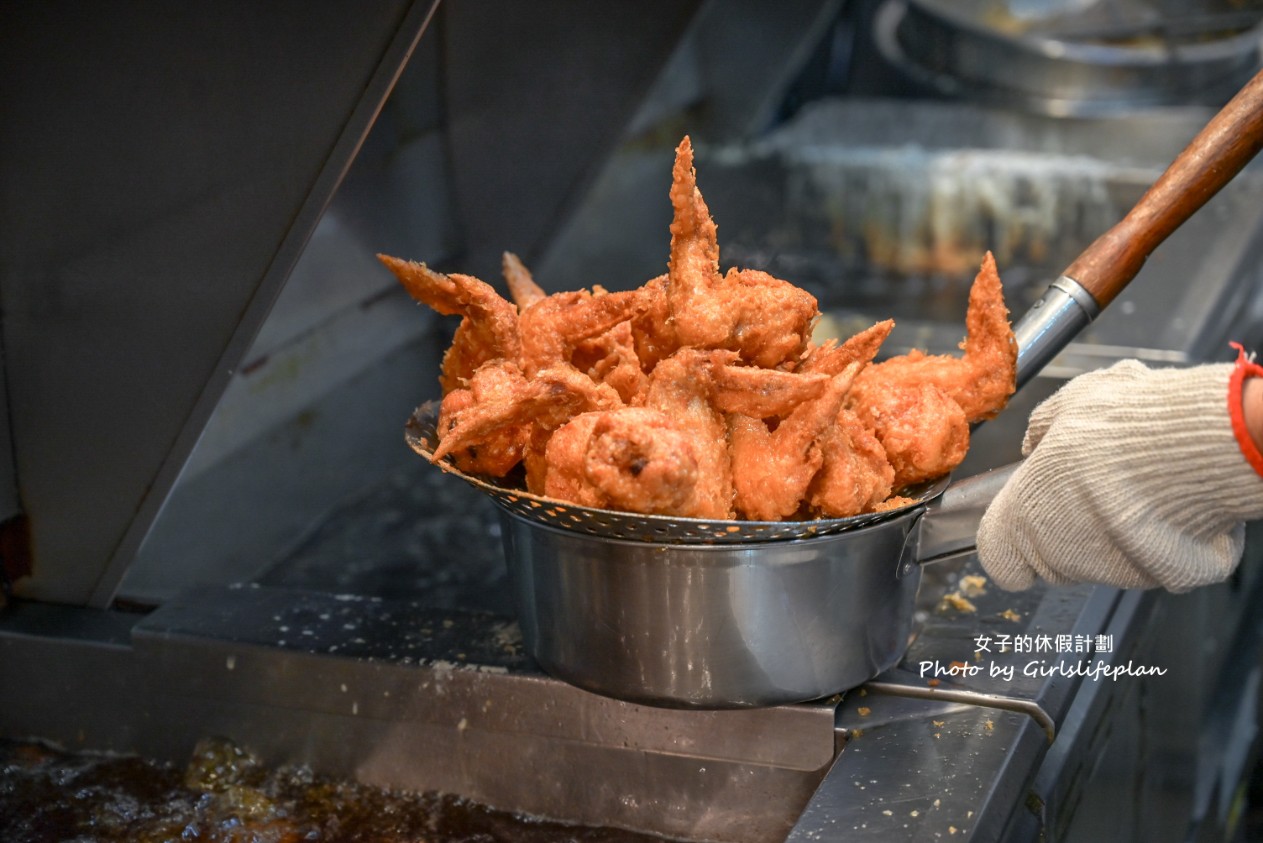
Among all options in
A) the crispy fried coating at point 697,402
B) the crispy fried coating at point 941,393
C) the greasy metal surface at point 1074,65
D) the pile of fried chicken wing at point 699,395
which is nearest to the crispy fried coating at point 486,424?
the pile of fried chicken wing at point 699,395

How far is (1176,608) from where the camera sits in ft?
6.63

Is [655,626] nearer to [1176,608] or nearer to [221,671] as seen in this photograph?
[221,671]

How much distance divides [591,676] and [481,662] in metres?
0.18

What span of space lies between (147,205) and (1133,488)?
1.09 m

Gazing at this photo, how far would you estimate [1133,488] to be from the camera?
1.17 meters

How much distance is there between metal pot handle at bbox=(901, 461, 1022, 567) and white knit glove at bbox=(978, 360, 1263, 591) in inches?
1.5

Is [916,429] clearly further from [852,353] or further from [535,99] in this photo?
[535,99]

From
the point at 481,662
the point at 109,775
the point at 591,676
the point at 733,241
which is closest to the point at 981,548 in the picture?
the point at 591,676

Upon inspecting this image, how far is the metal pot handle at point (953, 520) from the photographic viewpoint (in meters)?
1.33

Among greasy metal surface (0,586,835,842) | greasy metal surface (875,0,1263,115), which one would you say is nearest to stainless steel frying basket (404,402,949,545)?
greasy metal surface (0,586,835,842)

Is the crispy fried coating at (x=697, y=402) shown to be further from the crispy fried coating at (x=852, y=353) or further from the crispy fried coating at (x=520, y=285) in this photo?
the crispy fried coating at (x=520, y=285)

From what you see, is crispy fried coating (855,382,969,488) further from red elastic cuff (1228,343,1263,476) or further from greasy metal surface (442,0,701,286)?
greasy metal surface (442,0,701,286)

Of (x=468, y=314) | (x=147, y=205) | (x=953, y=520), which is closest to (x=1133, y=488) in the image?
(x=953, y=520)

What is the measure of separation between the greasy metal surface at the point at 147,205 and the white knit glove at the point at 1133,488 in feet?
2.47
